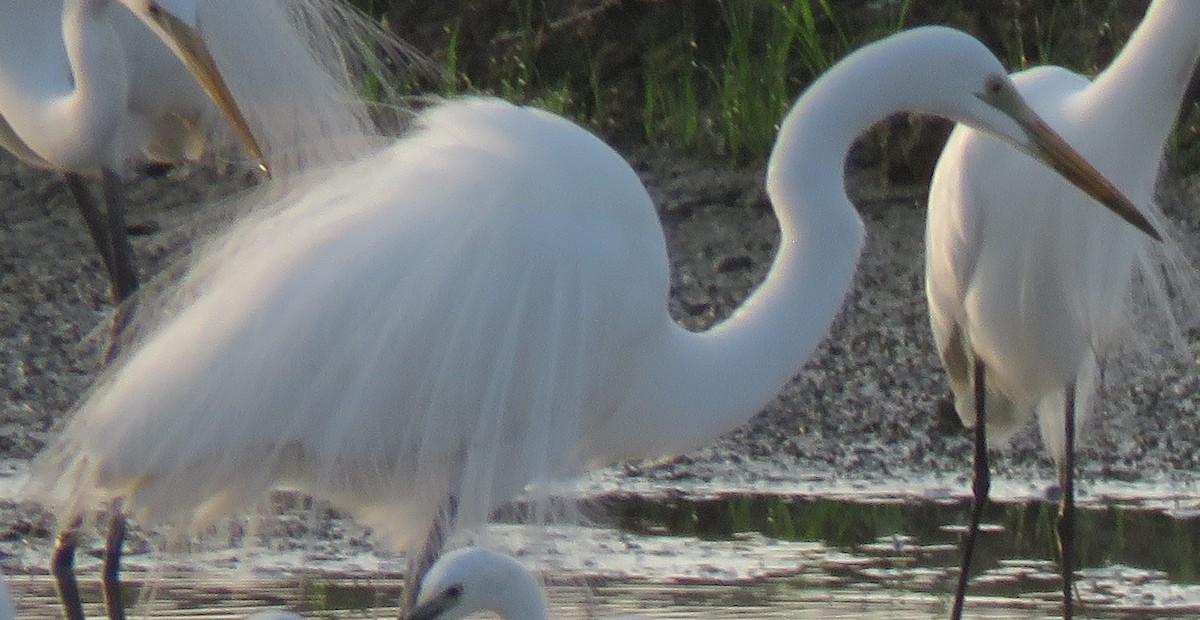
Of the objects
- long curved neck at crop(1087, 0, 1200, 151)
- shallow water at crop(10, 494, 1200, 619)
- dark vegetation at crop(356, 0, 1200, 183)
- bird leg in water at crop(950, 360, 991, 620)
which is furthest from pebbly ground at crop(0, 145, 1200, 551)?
long curved neck at crop(1087, 0, 1200, 151)

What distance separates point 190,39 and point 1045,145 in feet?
7.07

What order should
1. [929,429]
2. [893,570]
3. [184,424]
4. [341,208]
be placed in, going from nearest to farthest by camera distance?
1. [184,424]
2. [341,208]
3. [893,570]
4. [929,429]

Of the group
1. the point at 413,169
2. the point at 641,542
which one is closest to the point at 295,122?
the point at 641,542

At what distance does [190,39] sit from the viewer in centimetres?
630

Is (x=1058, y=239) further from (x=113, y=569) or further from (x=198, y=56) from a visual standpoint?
(x=113, y=569)

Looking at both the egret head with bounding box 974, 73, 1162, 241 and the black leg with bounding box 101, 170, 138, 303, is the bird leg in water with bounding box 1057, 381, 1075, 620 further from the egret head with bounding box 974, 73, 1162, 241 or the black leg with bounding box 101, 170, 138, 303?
the black leg with bounding box 101, 170, 138, 303

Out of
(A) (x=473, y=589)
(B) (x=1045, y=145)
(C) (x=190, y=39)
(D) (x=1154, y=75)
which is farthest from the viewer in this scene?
(D) (x=1154, y=75)

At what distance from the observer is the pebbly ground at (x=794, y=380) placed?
7.73 m

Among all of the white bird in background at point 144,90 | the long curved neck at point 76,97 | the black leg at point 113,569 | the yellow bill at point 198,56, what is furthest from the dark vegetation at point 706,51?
the black leg at point 113,569

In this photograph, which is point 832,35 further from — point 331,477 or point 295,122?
point 331,477

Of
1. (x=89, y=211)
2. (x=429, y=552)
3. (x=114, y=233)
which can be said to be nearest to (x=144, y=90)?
(x=89, y=211)

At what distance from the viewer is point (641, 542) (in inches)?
268

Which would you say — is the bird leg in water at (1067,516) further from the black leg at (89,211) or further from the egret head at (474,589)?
the black leg at (89,211)

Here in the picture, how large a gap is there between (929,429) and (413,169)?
3.26 metres
